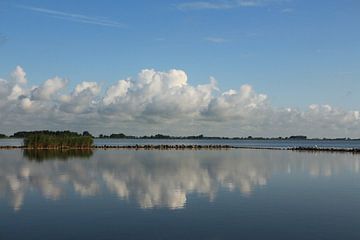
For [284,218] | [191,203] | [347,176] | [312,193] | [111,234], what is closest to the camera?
[111,234]

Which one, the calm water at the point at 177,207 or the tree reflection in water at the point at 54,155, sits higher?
the tree reflection in water at the point at 54,155

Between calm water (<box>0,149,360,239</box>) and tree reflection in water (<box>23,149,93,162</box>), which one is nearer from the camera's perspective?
calm water (<box>0,149,360,239</box>)

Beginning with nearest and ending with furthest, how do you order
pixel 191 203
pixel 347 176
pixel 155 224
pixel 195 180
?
pixel 155 224
pixel 191 203
pixel 195 180
pixel 347 176

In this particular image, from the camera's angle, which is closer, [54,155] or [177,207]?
[177,207]

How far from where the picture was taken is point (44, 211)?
2553cm

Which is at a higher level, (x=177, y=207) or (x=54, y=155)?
(x=54, y=155)

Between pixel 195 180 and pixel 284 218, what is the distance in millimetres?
17634

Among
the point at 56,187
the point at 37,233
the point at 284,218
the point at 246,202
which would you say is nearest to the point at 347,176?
the point at 246,202

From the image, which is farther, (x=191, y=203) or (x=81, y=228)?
(x=191, y=203)

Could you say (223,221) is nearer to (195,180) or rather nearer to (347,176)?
(195,180)

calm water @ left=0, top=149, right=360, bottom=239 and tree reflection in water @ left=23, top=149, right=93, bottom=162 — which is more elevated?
tree reflection in water @ left=23, top=149, right=93, bottom=162

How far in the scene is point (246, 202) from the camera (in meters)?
29.0

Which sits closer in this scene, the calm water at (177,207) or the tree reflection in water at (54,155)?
the calm water at (177,207)

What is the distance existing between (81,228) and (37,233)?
2052 mm
